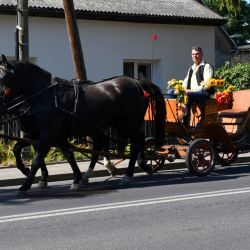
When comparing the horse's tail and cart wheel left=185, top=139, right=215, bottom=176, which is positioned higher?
the horse's tail

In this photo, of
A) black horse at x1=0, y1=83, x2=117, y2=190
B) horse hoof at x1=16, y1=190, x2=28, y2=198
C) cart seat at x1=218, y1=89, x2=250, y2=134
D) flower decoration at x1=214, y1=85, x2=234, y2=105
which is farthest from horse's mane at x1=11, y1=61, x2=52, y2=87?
cart seat at x1=218, y1=89, x2=250, y2=134

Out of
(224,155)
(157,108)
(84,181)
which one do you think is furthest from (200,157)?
(224,155)

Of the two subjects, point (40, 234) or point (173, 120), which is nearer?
point (40, 234)

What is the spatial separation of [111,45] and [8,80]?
10.9 m

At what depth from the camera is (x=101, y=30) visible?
2125cm

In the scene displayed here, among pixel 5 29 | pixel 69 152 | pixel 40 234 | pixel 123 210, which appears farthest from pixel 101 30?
pixel 40 234

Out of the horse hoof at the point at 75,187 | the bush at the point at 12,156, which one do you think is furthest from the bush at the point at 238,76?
the horse hoof at the point at 75,187

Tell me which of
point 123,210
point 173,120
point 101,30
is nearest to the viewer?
point 123,210

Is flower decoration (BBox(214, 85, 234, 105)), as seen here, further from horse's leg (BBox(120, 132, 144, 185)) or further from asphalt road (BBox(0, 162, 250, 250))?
horse's leg (BBox(120, 132, 144, 185))

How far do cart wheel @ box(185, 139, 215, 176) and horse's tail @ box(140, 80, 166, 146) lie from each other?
0.59 m

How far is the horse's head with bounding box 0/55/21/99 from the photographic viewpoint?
35.4 ft

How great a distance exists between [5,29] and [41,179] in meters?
8.36

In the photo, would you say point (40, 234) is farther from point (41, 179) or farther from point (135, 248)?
point (41, 179)

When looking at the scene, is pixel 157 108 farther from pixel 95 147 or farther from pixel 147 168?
pixel 95 147
